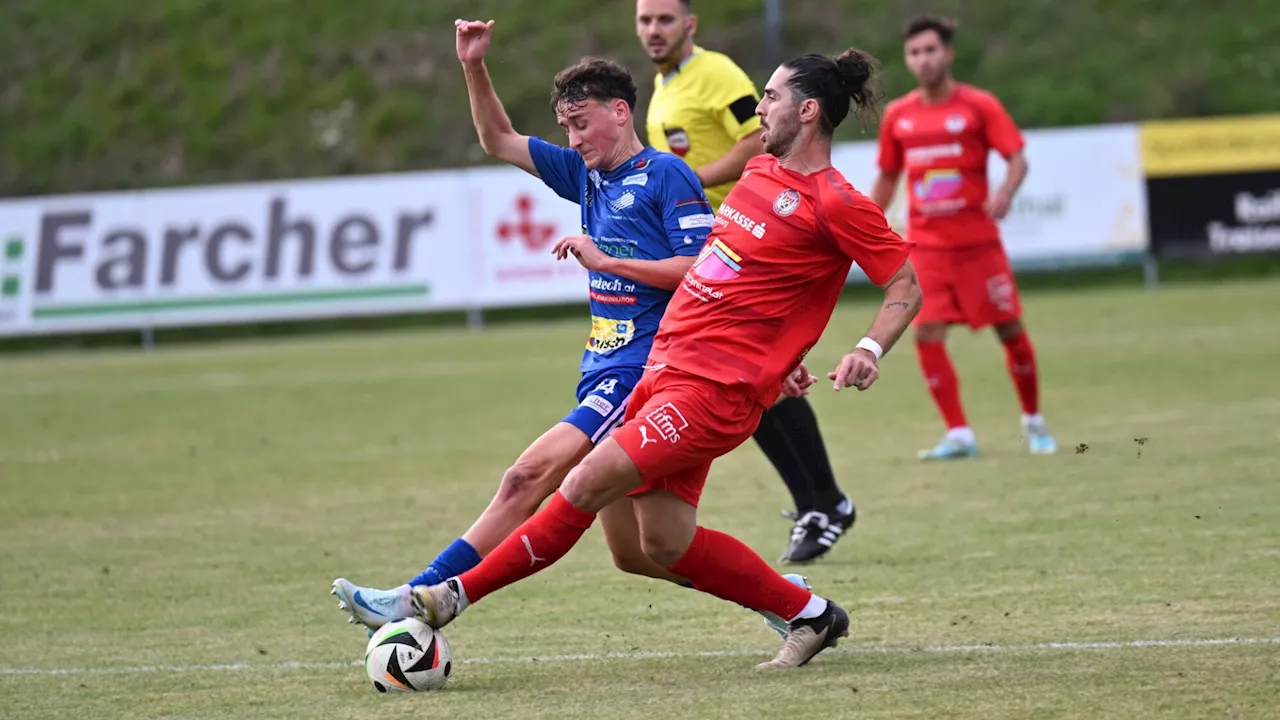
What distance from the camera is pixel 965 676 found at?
16.9 ft

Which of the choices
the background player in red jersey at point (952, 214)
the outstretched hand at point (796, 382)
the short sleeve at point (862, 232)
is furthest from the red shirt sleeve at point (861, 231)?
the background player in red jersey at point (952, 214)

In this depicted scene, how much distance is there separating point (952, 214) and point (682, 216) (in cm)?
525

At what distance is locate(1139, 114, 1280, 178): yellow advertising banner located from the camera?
22594 mm

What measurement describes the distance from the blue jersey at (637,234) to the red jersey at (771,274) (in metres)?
0.29

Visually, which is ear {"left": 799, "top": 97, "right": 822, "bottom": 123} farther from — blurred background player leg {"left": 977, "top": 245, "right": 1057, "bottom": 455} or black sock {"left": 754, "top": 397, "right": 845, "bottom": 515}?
blurred background player leg {"left": 977, "top": 245, "right": 1057, "bottom": 455}

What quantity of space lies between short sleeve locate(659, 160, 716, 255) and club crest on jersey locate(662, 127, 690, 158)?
2.29 m

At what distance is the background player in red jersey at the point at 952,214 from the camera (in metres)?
10.5

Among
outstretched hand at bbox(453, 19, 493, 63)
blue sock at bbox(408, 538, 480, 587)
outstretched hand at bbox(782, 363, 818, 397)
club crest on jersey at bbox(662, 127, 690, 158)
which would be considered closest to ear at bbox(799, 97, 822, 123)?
outstretched hand at bbox(782, 363, 818, 397)

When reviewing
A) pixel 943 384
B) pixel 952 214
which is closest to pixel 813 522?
pixel 943 384

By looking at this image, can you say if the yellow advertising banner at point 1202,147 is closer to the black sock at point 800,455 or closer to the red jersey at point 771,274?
the black sock at point 800,455

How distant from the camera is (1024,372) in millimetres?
10570

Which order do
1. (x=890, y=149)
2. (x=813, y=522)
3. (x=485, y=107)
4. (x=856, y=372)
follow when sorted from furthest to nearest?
(x=890, y=149)
(x=813, y=522)
(x=485, y=107)
(x=856, y=372)

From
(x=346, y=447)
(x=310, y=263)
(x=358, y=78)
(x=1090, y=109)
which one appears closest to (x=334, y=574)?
(x=346, y=447)

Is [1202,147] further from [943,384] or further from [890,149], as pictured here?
[943,384]
